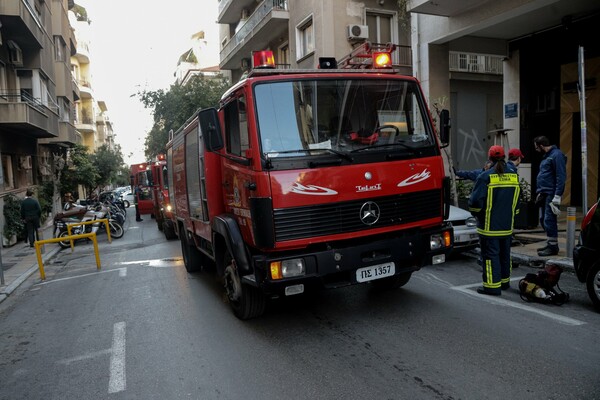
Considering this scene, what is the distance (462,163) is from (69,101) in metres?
21.9

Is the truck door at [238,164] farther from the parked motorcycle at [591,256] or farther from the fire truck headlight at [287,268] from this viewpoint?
the parked motorcycle at [591,256]

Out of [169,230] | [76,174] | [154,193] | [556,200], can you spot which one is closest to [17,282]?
[169,230]

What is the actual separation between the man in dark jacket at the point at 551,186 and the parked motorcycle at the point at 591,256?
96.0 inches

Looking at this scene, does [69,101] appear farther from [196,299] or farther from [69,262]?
[196,299]

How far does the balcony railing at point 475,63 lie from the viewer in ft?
65.1

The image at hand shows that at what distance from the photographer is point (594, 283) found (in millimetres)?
5090

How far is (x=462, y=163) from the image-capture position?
62.2ft

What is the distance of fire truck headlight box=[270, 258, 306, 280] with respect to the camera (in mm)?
4379

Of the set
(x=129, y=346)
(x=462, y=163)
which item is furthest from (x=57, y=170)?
(x=129, y=346)

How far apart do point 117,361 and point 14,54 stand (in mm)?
17001

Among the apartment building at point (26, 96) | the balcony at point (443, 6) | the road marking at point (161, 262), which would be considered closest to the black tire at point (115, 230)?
the apartment building at point (26, 96)

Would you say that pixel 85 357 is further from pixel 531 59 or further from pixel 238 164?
pixel 531 59

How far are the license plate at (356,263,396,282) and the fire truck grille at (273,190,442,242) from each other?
0.41 metres

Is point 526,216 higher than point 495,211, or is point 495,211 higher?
point 495,211
